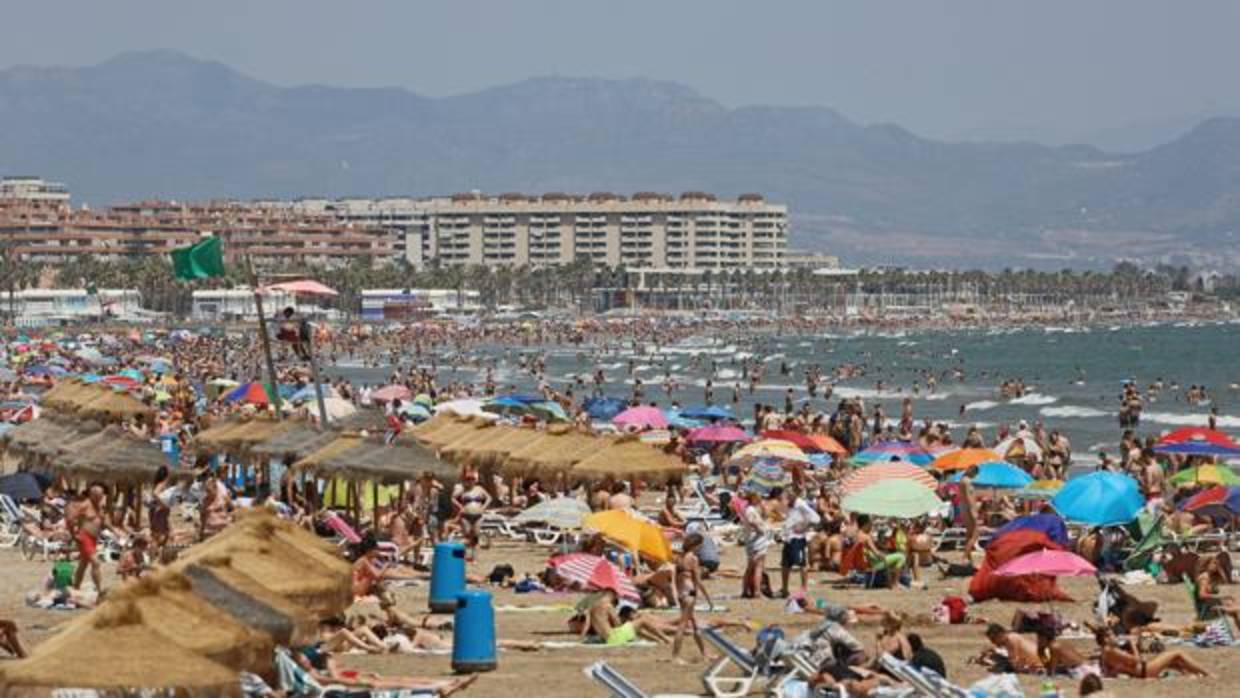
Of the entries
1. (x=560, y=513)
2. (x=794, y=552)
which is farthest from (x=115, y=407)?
(x=794, y=552)

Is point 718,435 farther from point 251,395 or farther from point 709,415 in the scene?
point 251,395

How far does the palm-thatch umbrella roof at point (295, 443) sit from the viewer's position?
24.5 metres

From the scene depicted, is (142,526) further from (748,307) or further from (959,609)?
(748,307)

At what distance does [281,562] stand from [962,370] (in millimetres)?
75413

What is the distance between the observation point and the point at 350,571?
14.6 metres

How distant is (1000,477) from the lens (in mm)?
23922

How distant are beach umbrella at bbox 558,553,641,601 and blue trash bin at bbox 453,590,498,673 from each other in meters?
1.85

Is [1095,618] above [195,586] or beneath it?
beneath

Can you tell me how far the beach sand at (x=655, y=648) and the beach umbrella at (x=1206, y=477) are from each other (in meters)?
4.22

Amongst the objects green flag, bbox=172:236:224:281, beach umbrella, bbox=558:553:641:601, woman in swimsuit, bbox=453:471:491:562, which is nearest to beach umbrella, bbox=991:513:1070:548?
beach umbrella, bbox=558:553:641:601

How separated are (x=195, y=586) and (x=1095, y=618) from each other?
311 inches

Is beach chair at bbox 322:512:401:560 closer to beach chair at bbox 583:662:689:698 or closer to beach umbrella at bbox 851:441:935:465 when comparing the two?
beach chair at bbox 583:662:689:698

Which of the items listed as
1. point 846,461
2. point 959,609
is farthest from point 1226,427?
point 959,609

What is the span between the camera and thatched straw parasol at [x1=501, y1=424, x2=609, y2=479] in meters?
24.2
